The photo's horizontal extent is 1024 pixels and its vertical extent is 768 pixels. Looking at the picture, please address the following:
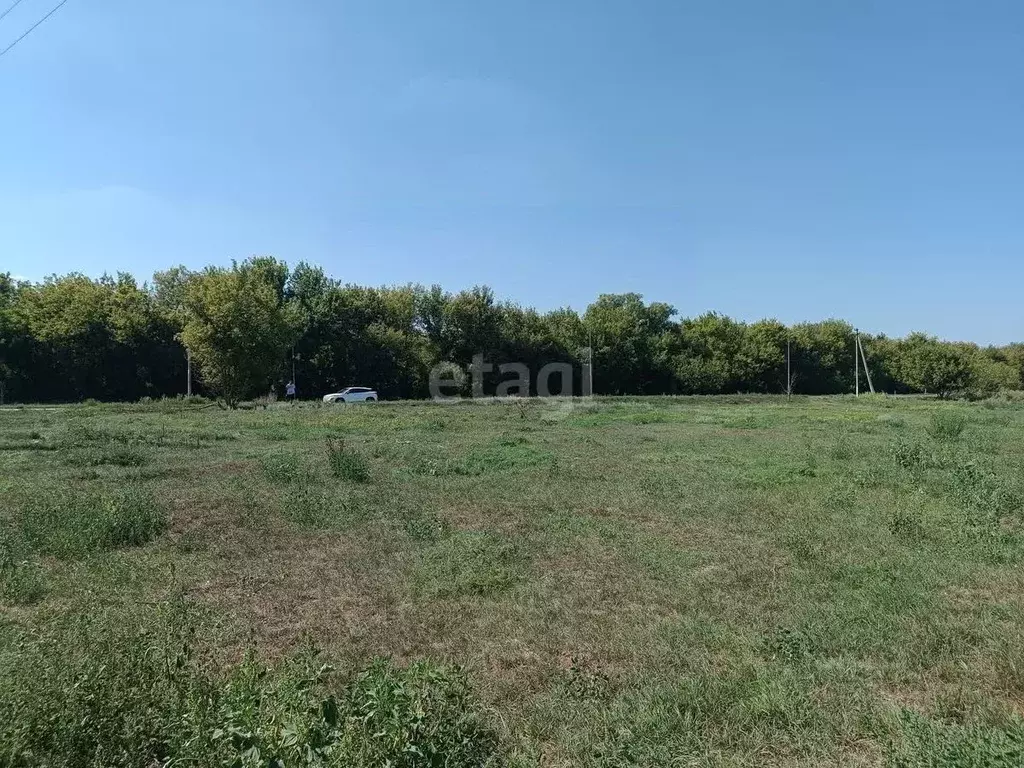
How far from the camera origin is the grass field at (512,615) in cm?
327

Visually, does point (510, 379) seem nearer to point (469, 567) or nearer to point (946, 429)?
point (946, 429)

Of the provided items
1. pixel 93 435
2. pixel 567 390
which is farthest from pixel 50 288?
pixel 567 390

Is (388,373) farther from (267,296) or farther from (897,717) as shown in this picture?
(897,717)

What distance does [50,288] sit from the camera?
4478cm

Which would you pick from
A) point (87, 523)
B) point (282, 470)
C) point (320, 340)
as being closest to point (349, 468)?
point (282, 470)

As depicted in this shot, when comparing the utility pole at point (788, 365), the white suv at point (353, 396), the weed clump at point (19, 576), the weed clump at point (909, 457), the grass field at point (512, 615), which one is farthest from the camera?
the utility pole at point (788, 365)

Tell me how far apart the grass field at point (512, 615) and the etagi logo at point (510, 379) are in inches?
1375

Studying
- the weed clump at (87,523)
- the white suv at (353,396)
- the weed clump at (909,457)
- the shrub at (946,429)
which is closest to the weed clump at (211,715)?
the weed clump at (87,523)

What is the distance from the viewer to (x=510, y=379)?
52438mm

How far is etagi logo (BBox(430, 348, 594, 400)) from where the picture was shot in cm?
4856

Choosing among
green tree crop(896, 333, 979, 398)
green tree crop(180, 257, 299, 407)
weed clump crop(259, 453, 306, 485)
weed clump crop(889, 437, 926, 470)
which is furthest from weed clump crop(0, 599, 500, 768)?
green tree crop(896, 333, 979, 398)

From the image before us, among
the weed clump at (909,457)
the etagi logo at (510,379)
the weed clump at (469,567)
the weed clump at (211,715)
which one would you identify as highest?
the etagi logo at (510,379)

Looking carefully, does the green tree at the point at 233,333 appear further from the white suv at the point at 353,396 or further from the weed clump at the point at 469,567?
the weed clump at the point at 469,567

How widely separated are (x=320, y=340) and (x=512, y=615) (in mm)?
43939
